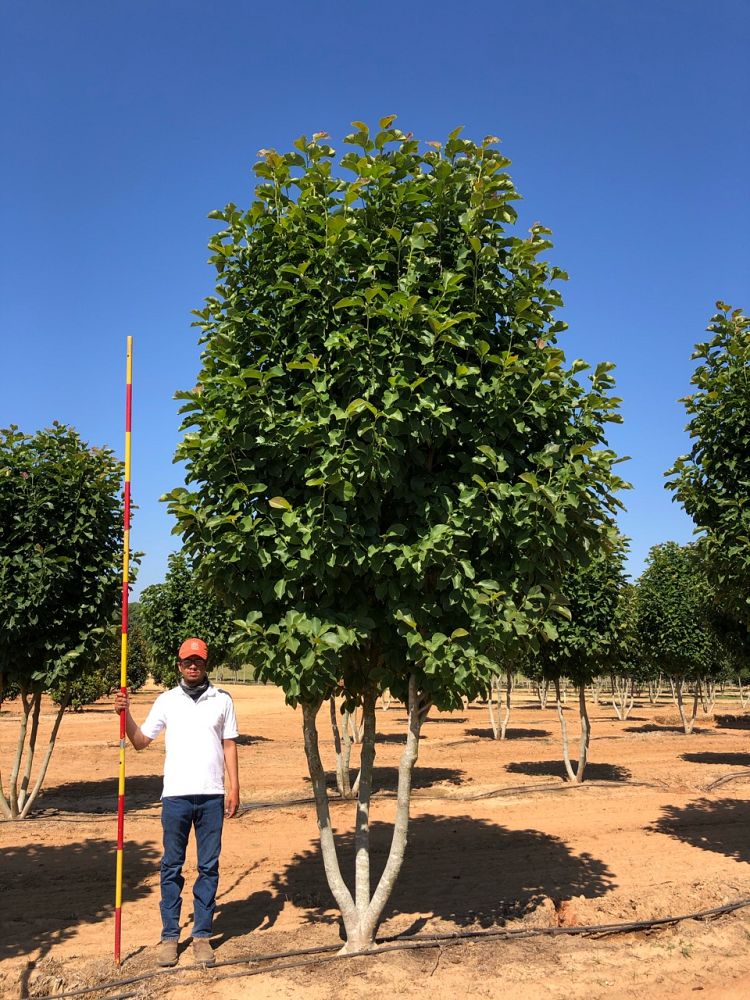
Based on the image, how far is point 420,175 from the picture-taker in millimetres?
5883

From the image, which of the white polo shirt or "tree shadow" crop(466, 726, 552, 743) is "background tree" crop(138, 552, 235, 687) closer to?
"tree shadow" crop(466, 726, 552, 743)

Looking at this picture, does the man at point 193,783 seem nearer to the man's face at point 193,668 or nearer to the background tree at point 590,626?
the man's face at point 193,668

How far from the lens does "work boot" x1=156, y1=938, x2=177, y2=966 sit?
560cm

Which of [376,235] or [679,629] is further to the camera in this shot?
[679,629]

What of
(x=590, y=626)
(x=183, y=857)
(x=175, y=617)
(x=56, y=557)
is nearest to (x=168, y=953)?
(x=183, y=857)

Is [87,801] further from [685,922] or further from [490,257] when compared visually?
[490,257]

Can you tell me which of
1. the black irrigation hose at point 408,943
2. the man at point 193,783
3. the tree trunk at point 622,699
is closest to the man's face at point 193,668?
the man at point 193,783

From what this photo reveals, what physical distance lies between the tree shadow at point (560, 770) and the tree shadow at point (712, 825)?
11.3ft

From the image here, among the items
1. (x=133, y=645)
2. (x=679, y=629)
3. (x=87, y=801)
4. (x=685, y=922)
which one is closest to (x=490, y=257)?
(x=685, y=922)

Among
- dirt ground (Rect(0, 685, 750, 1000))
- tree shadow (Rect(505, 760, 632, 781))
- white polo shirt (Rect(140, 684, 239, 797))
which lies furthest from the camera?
tree shadow (Rect(505, 760, 632, 781))

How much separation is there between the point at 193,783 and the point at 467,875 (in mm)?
4298

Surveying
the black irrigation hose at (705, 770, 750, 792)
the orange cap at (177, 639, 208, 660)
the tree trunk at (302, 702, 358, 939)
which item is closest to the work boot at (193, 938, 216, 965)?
the tree trunk at (302, 702, 358, 939)

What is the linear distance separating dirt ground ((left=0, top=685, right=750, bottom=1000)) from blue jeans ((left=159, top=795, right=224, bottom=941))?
0.32 meters

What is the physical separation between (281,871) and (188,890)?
126 centimetres
